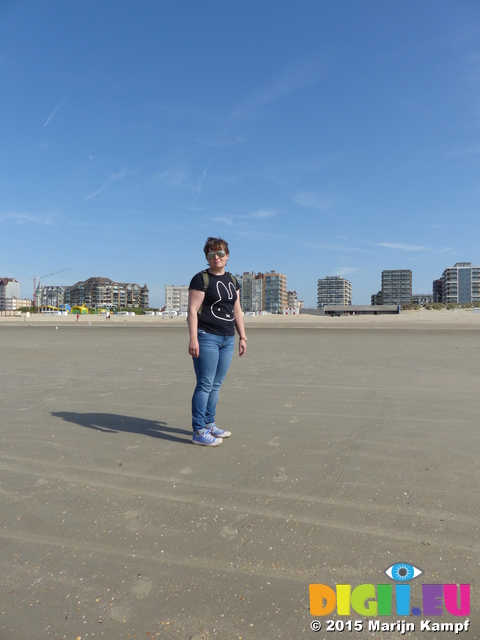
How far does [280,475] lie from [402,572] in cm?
115

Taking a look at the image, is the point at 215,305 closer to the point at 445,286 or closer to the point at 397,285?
the point at 445,286

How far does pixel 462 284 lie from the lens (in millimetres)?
147750

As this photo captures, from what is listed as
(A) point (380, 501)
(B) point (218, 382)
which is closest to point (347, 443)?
(A) point (380, 501)

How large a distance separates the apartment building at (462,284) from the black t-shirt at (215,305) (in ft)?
531

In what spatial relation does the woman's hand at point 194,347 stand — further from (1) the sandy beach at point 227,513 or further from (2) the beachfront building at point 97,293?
(2) the beachfront building at point 97,293

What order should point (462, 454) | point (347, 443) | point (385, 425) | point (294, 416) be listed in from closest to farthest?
point (462, 454), point (347, 443), point (385, 425), point (294, 416)

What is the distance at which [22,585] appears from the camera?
166 cm

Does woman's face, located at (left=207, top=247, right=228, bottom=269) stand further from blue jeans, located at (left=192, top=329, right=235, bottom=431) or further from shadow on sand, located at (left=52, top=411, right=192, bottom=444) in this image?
shadow on sand, located at (left=52, top=411, right=192, bottom=444)

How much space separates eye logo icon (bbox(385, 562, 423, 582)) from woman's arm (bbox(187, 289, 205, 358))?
217 cm

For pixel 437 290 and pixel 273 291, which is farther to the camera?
pixel 273 291

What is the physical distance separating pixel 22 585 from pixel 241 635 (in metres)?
1.04

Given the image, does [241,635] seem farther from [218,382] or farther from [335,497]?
[218,382]

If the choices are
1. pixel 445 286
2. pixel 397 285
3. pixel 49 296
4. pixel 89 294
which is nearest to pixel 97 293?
pixel 89 294

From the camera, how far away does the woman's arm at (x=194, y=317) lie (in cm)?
335
